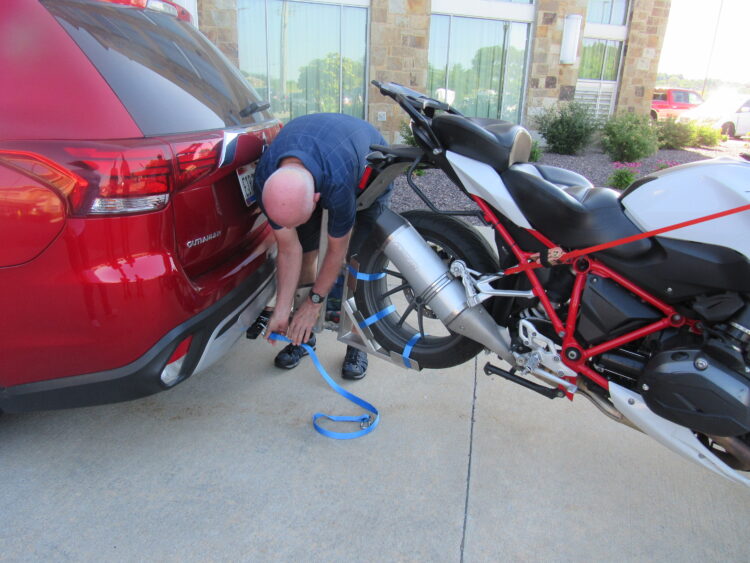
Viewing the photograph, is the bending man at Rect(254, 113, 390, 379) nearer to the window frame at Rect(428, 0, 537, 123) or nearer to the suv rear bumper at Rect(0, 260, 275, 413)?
the suv rear bumper at Rect(0, 260, 275, 413)

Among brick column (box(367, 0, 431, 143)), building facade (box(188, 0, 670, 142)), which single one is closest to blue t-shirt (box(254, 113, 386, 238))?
building facade (box(188, 0, 670, 142))

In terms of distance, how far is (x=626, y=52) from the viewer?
13953 mm

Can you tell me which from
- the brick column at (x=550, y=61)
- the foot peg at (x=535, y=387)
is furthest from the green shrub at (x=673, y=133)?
the foot peg at (x=535, y=387)

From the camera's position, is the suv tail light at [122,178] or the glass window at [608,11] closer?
the suv tail light at [122,178]

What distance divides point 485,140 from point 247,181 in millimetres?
1034

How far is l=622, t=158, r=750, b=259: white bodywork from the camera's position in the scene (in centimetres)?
154

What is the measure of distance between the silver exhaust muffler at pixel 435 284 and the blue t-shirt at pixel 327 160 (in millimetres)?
188

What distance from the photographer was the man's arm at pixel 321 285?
96.4 inches

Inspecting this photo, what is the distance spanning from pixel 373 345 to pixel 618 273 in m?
1.12

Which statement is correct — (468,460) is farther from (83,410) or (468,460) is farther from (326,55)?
(326,55)

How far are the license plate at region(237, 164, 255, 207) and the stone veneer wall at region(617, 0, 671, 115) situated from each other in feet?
44.5

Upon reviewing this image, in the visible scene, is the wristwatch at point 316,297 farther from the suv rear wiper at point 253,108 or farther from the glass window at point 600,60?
the glass window at point 600,60

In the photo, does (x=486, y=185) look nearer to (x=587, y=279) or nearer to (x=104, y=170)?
(x=587, y=279)

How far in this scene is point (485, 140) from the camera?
201 centimetres
